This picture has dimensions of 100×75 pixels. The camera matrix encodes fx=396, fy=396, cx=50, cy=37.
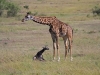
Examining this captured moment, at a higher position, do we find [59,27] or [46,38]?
[59,27]

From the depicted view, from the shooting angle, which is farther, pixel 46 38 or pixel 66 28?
pixel 46 38

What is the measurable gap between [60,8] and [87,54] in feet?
144

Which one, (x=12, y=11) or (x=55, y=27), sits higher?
(x=55, y=27)

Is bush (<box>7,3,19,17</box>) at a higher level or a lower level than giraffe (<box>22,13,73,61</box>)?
lower

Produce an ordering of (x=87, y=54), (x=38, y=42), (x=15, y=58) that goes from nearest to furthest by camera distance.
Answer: (x=15, y=58), (x=87, y=54), (x=38, y=42)

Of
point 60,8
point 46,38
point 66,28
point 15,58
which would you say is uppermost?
point 66,28

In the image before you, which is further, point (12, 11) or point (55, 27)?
point (12, 11)

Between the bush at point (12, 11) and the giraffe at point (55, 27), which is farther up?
the giraffe at point (55, 27)

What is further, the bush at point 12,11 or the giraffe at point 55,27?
the bush at point 12,11

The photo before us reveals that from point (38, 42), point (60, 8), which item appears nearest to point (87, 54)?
point (38, 42)


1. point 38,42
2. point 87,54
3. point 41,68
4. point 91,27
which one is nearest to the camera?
point 41,68

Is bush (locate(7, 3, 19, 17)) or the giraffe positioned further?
bush (locate(7, 3, 19, 17))

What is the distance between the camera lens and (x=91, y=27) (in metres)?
34.5

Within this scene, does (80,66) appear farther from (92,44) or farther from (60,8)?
(60,8)
